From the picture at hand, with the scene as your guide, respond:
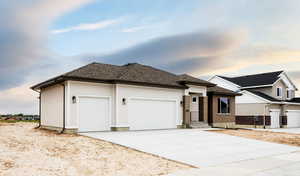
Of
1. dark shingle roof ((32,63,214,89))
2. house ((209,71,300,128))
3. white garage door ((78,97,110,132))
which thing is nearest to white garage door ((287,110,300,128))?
house ((209,71,300,128))

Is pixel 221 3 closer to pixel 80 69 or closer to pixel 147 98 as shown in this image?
pixel 147 98

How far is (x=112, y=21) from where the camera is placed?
60.0 feet

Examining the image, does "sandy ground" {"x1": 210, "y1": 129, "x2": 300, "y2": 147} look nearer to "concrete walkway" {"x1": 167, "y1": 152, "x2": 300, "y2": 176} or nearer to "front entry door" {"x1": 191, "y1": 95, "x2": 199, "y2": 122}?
"front entry door" {"x1": 191, "y1": 95, "x2": 199, "y2": 122}

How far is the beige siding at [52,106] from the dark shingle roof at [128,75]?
0.91m

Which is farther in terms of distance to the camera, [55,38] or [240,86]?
[240,86]

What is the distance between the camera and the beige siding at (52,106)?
1796 cm

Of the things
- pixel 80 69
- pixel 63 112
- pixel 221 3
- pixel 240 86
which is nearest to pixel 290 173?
pixel 221 3

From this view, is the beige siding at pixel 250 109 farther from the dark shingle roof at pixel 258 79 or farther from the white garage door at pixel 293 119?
the white garage door at pixel 293 119

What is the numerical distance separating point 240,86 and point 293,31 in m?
16.1

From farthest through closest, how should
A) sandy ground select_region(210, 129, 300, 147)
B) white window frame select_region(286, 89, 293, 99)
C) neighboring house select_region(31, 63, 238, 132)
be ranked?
white window frame select_region(286, 89, 293, 99)
neighboring house select_region(31, 63, 238, 132)
sandy ground select_region(210, 129, 300, 147)

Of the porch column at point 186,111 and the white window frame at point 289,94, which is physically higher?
the white window frame at point 289,94

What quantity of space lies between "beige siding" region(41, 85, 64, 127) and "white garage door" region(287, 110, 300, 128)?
27010 mm

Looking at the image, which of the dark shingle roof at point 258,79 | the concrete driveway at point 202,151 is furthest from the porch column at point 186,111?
the dark shingle roof at point 258,79

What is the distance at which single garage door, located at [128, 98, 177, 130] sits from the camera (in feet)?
63.6
